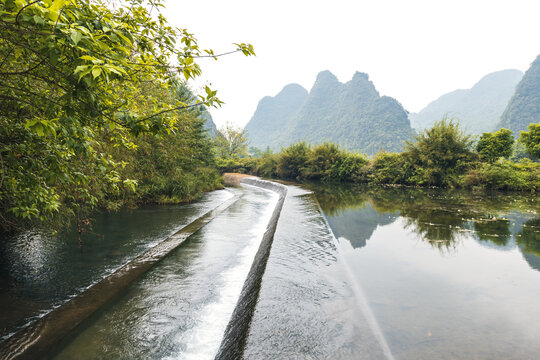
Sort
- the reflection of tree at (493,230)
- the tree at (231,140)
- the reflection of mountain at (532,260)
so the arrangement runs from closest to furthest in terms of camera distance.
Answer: the reflection of mountain at (532,260)
the reflection of tree at (493,230)
the tree at (231,140)

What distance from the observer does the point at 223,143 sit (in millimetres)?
44844

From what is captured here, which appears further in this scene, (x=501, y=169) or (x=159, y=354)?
(x=501, y=169)

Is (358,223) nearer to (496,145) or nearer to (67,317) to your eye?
(67,317)

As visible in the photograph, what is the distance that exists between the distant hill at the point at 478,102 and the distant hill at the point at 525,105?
88.3ft

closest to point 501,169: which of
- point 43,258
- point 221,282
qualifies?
point 221,282

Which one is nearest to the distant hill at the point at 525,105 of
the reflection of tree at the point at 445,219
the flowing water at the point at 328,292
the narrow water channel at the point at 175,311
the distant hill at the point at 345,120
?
the distant hill at the point at 345,120

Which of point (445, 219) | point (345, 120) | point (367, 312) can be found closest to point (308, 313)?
point (367, 312)

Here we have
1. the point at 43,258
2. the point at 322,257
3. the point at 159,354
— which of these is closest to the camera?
the point at 159,354

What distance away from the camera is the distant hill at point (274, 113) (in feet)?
528

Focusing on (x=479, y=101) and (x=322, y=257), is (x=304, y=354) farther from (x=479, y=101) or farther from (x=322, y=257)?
(x=479, y=101)

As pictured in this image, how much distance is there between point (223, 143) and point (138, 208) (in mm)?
35200

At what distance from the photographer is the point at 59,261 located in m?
5.05

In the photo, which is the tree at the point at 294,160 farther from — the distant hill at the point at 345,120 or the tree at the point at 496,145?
the tree at the point at 496,145

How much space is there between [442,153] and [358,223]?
12.8 m
